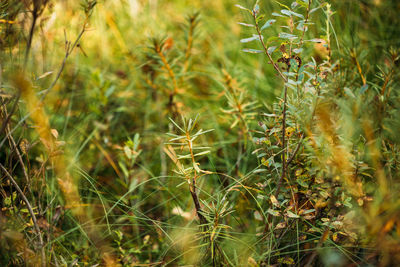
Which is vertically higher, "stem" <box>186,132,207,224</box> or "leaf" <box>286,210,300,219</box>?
"stem" <box>186,132,207,224</box>

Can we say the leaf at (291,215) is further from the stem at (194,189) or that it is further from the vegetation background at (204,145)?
the stem at (194,189)

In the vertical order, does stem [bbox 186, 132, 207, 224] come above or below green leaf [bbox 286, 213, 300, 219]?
above

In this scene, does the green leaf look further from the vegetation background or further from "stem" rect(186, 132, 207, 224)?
"stem" rect(186, 132, 207, 224)

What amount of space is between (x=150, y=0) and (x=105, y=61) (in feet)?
2.04

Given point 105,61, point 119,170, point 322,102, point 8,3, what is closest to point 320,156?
point 322,102

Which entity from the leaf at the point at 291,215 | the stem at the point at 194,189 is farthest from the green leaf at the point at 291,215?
the stem at the point at 194,189

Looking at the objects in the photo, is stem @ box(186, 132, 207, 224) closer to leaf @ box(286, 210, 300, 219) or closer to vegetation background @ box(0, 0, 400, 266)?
vegetation background @ box(0, 0, 400, 266)

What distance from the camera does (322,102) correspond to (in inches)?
39.5

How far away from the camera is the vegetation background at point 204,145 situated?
0.95m

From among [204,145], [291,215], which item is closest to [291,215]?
[291,215]

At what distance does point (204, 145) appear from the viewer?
164 centimetres

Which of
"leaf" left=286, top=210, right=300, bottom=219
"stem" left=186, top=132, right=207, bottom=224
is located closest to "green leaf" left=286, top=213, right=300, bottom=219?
"leaf" left=286, top=210, right=300, bottom=219

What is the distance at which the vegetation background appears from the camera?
3.12ft

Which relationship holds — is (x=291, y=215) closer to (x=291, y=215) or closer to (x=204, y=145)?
(x=291, y=215)
